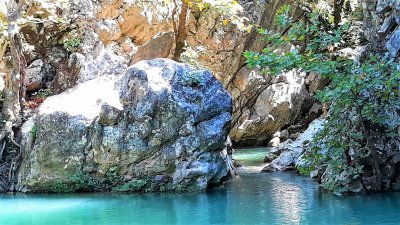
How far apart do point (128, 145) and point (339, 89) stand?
5935 mm

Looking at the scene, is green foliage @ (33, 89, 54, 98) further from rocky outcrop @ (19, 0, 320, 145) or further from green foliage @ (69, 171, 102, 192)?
green foliage @ (69, 171, 102, 192)

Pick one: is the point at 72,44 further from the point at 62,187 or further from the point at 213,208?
the point at 213,208

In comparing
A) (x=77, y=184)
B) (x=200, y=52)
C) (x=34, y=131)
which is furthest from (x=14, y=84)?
(x=200, y=52)

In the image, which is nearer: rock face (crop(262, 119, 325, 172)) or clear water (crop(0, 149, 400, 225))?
clear water (crop(0, 149, 400, 225))

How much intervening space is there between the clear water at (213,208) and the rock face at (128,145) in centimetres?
55

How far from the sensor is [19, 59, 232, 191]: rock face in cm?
1273

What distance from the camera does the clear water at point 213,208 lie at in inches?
369

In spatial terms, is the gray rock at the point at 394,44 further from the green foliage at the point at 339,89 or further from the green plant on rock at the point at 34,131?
the green plant on rock at the point at 34,131

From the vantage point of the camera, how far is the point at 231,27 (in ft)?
80.4

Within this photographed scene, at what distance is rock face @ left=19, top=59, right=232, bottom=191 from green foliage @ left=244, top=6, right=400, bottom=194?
115 inches

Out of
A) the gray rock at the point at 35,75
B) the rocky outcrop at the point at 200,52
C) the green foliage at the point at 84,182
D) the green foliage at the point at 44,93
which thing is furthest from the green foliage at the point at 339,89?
the gray rock at the point at 35,75

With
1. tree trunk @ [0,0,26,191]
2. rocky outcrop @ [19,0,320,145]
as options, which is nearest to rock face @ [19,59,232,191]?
tree trunk @ [0,0,26,191]

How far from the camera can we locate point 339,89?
9836 mm

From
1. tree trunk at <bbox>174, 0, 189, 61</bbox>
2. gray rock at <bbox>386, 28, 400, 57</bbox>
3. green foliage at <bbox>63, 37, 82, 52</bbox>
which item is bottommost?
gray rock at <bbox>386, 28, 400, 57</bbox>
